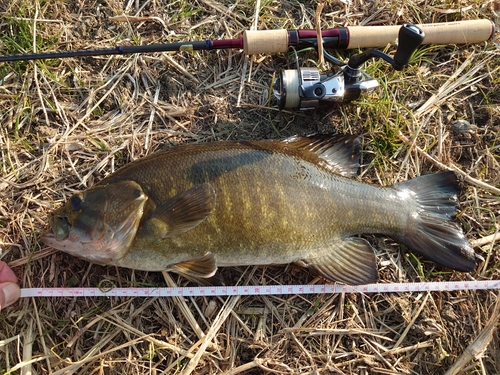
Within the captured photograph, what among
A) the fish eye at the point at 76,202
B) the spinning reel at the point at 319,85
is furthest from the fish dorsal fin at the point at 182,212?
the spinning reel at the point at 319,85

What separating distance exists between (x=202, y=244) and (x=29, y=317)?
58.3 inches

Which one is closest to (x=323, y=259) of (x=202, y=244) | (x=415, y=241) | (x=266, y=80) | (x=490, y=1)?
(x=415, y=241)

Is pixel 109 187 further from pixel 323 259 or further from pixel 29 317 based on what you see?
pixel 323 259

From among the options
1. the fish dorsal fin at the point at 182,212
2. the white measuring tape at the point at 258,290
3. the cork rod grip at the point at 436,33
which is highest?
the cork rod grip at the point at 436,33

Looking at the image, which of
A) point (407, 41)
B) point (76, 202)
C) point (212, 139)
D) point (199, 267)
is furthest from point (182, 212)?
point (407, 41)

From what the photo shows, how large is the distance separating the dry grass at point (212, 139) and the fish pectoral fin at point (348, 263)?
21 cm

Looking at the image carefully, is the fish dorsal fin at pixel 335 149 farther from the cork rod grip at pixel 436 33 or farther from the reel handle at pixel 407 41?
the cork rod grip at pixel 436 33

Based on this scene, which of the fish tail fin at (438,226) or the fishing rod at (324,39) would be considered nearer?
the fish tail fin at (438,226)

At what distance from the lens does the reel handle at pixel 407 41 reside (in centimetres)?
238

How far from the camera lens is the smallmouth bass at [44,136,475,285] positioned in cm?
261

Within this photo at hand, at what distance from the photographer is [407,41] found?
2453 millimetres

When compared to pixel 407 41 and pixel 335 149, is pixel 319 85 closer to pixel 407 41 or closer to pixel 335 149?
pixel 335 149

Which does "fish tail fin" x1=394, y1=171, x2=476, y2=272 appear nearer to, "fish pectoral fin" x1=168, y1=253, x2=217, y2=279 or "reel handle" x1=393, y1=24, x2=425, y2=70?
"reel handle" x1=393, y1=24, x2=425, y2=70

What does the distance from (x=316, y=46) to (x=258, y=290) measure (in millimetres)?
2079
